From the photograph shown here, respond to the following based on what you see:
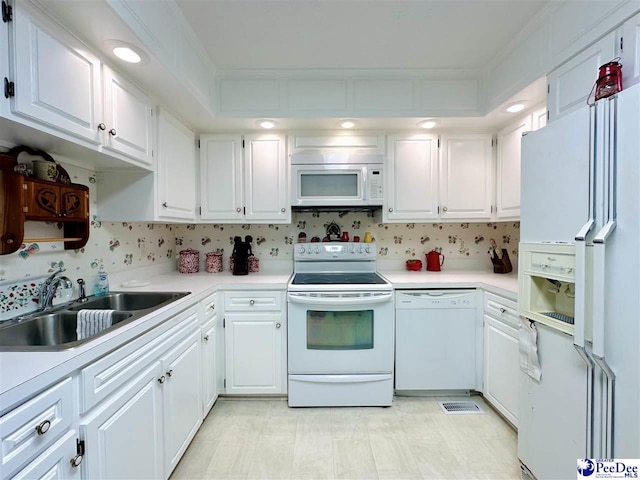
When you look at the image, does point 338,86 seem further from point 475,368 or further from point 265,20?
point 475,368

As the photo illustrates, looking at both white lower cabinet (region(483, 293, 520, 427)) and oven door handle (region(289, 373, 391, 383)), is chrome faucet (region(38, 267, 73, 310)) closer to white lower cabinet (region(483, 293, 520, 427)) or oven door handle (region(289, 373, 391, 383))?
oven door handle (region(289, 373, 391, 383))

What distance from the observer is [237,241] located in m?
2.50

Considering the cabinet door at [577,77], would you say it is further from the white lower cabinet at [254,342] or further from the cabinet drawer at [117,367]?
the cabinet drawer at [117,367]

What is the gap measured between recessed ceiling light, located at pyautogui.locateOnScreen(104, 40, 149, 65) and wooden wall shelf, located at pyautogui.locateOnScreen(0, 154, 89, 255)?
2.12 feet

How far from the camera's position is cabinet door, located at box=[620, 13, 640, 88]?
1175 mm

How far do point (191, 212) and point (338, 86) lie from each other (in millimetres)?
1513

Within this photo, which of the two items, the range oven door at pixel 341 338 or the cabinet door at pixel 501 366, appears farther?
the range oven door at pixel 341 338

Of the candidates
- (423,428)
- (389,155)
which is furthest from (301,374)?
(389,155)

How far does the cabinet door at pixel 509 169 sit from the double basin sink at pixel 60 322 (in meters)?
2.41

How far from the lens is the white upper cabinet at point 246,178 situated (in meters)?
2.49

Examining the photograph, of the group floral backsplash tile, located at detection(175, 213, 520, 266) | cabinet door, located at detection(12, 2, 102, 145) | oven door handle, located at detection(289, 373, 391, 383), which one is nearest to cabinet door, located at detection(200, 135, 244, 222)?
floral backsplash tile, located at detection(175, 213, 520, 266)

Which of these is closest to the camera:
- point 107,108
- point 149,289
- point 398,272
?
point 107,108

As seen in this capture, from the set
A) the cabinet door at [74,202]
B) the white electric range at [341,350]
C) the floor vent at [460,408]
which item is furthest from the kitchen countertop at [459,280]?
the cabinet door at [74,202]

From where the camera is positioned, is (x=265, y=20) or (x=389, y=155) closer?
(x=265, y=20)
